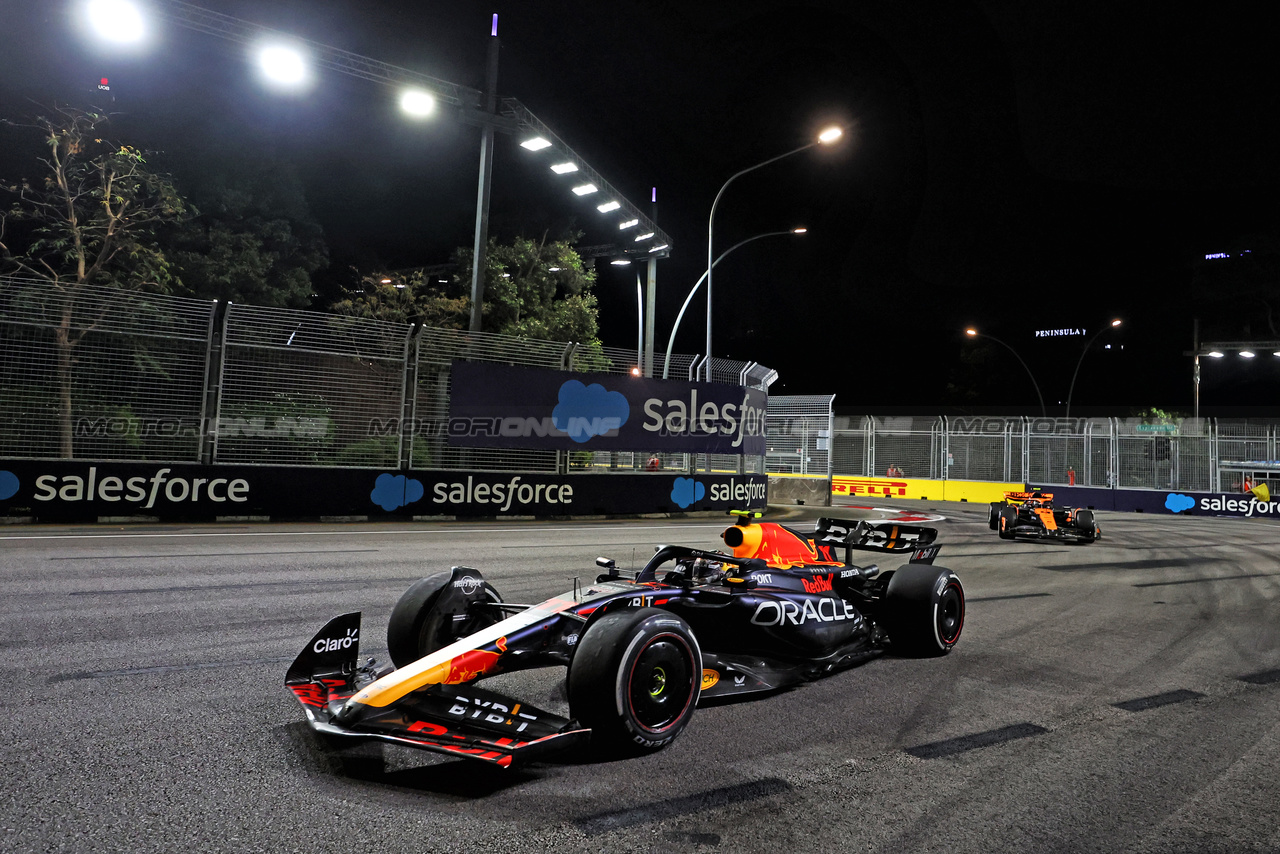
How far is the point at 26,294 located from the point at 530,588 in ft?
34.1

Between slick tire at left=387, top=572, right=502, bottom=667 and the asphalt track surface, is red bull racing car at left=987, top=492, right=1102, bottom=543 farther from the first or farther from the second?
slick tire at left=387, top=572, right=502, bottom=667

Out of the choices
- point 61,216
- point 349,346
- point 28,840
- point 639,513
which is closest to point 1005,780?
point 28,840

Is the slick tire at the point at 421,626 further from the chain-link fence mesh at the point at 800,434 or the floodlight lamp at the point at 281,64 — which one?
the chain-link fence mesh at the point at 800,434

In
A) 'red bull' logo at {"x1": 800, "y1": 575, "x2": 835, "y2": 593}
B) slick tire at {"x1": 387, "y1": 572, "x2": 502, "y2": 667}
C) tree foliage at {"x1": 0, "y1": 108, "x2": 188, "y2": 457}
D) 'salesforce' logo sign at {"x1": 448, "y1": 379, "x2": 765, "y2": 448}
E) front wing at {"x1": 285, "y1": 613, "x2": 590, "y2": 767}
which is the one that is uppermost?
tree foliage at {"x1": 0, "y1": 108, "x2": 188, "y2": 457}

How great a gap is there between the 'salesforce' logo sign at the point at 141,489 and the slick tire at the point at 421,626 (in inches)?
417

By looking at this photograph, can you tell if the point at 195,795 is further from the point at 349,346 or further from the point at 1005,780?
the point at 349,346

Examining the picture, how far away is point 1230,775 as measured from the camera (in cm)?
358

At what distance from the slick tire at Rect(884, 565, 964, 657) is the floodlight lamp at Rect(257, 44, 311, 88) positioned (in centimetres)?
1475

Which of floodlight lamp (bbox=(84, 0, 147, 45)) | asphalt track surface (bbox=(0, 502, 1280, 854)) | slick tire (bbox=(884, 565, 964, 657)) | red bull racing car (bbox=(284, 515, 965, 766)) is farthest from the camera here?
floodlight lamp (bbox=(84, 0, 147, 45))

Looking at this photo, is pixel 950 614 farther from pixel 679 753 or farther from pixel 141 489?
pixel 141 489

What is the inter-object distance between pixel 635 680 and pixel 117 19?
15532 mm

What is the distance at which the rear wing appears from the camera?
20.9 feet

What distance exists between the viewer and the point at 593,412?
1842 cm

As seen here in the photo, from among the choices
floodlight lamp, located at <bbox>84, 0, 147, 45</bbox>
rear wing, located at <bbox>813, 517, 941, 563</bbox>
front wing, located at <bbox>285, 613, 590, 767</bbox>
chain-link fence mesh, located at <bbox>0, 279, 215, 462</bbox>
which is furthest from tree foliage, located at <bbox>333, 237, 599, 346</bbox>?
front wing, located at <bbox>285, 613, 590, 767</bbox>
